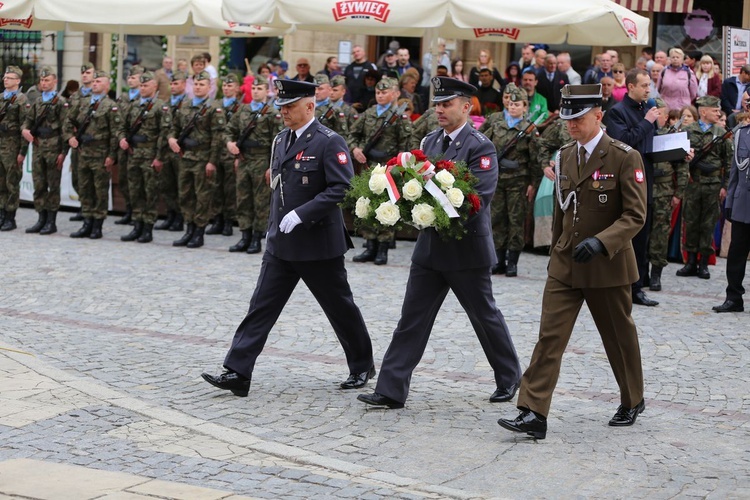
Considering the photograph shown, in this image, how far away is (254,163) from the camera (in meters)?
14.8

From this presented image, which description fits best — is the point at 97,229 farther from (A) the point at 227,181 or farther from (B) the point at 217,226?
(A) the point at 227,181

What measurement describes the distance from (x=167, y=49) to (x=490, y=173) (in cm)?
2099

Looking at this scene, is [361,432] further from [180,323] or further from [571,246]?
[180,323]

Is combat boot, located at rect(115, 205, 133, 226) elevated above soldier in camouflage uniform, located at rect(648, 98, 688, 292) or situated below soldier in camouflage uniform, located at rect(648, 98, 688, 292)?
below

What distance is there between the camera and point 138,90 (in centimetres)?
1645

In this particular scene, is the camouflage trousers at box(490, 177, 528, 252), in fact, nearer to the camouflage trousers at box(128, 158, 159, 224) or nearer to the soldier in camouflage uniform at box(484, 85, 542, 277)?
the soldier in camouflage uniform at box(484, 85, 542, 277)

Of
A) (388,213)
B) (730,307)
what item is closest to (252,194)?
(730,307)

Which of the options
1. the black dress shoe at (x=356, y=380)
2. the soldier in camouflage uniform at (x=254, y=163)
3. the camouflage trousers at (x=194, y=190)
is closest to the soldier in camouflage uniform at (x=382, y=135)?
the soldier in camouflage uniform at (x=254, y=163)

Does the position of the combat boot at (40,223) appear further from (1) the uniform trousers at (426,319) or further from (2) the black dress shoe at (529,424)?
(2) the black dress shoe at (529,424)

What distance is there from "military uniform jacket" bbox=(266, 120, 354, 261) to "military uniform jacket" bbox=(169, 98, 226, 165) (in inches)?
297

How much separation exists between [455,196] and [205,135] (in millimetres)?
8782

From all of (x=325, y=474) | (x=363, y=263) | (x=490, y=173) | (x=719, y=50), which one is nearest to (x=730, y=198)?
(x=363, y=263)

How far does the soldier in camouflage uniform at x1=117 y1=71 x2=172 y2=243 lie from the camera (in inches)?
615

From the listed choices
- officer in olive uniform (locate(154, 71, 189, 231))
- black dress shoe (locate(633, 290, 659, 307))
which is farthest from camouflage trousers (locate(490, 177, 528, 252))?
officer in olive uniform (locate(154, 71, 189, 231))
